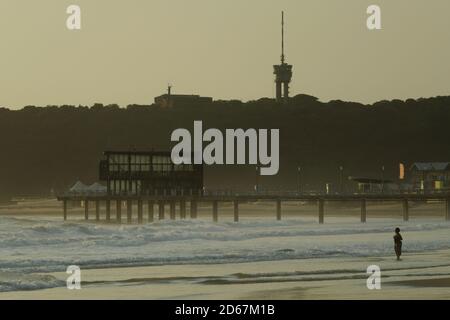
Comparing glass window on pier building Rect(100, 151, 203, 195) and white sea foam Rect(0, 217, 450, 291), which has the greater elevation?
glass window on pier building Rect(100, 151, 203, 195)

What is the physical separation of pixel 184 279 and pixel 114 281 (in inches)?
102

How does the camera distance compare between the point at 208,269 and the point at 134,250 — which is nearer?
the point at 208,269

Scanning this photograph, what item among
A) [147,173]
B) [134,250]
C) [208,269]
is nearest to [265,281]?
[208,269]

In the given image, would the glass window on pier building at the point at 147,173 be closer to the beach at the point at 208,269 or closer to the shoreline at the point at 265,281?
the beach at the point at 208,269

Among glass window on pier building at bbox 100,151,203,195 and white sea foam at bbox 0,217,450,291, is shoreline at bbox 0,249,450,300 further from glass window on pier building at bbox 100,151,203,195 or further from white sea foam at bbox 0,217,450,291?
glass window on pier building at bbox 100,151,203,195

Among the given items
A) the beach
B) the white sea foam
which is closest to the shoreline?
the beach

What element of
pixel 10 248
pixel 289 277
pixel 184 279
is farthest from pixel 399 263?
pixel 10 248

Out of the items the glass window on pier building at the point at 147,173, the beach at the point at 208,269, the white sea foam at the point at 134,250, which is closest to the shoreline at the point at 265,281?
the beach at the point at 208,269

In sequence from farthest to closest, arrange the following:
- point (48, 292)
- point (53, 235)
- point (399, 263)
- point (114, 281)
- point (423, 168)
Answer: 1. point (423, 168)
2. point (53, 235)
3. point (399, 263)
4. point (114, 281)
5. point (48, 292)

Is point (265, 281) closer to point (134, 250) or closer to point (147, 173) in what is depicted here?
point (134, 250)
